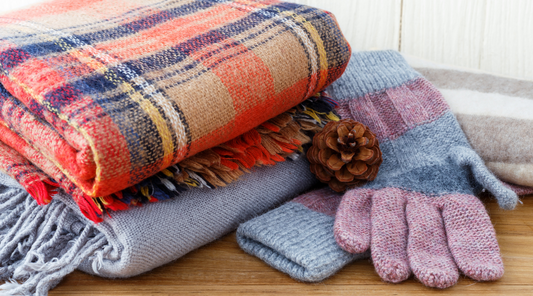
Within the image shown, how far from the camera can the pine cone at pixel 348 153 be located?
0.61 metres

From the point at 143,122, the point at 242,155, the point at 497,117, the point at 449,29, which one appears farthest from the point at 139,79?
the point at 449,29

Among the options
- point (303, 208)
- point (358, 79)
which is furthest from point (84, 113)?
point (358, 79)

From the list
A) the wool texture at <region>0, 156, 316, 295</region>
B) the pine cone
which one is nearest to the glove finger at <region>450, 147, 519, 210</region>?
the pine cone

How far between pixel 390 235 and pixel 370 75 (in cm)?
33

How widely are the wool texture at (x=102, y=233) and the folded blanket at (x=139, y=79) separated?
3 centimetres

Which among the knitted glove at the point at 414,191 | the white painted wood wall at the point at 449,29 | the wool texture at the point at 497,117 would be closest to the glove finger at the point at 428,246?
the knitted glove at the point at 414,191

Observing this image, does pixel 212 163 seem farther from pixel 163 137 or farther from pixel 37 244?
pixel 37 244

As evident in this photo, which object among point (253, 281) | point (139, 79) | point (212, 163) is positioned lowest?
point (253, 281)

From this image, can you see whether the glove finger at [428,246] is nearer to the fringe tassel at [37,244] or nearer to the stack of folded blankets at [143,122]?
the stack of folded blankets at [143,122]

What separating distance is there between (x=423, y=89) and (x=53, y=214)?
0.57 meters

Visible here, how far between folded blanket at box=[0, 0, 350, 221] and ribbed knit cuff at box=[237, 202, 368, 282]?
12 cm

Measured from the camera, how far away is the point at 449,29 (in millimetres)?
976

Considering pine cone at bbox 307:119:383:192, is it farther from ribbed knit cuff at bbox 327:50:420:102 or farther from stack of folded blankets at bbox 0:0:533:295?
ribbed knit cuff at bbox 327:50:420:102

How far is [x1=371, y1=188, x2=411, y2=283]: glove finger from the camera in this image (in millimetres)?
496
